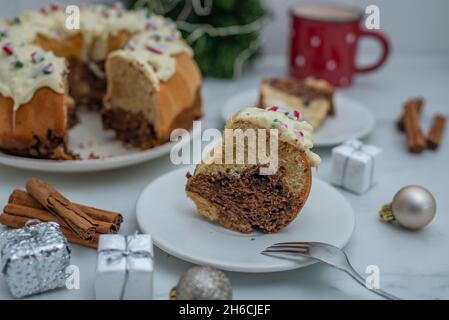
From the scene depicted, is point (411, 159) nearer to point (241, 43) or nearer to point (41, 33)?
point (241, 43)

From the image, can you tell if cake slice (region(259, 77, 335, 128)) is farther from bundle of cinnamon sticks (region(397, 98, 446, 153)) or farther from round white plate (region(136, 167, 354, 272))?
round white plate (region(136, 167, 354, 272))

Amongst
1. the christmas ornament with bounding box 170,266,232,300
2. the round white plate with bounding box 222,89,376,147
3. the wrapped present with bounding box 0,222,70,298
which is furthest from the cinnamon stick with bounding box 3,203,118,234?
the round white plate with bounding box 222,89,376,147

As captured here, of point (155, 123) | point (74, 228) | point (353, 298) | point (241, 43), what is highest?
point (241, 43)

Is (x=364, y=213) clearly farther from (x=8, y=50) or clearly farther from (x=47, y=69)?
(x=8, y=50)

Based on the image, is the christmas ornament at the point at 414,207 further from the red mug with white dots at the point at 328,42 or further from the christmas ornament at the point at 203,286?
the red mug with white dots at the point at 328,42

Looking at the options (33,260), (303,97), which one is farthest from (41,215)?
(303,97)

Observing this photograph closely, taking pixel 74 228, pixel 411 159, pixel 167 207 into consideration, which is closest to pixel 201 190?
pixel 167 207
